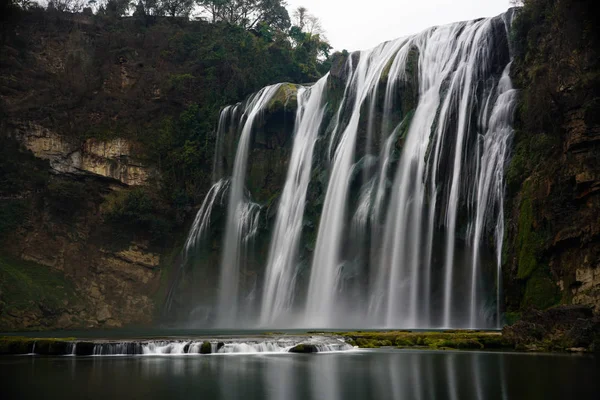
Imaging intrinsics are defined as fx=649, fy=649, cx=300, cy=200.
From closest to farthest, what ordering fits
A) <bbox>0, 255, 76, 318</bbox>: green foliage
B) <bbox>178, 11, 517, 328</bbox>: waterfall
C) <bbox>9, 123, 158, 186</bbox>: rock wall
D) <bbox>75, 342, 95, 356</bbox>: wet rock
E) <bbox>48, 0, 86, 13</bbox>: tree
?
<bbox>75, 342, 95, 356</bbox>: wet rock < <bbox>178, 11, 517, 328</bbox>: waterfall < <bbox>0, 255, 76, 318</bbox>: green foliage < <bbox>9, 123, 158, 186</bbox>: rock wall < <bbox>48, 0, 86, 13</bbox>: tree

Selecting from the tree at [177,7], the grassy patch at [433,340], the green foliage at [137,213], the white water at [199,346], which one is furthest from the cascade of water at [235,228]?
the white water at [199,346]

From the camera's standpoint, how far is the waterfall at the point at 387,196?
92.8 ft

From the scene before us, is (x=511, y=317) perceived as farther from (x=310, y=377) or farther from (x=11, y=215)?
(x=11, y=215)

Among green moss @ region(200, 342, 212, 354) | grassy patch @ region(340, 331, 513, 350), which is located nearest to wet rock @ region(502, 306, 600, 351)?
grassy patch @ region(340, 331, 513, 350)

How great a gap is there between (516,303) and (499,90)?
1101cm

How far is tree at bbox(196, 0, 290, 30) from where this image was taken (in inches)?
2401

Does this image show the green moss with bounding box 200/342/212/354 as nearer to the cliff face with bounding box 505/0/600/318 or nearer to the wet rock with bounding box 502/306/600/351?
the wet rock with bounding box 502/306/600/351

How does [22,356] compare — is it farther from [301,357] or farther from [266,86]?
[266,86]

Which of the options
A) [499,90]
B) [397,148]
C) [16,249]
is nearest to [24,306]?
[16,249]

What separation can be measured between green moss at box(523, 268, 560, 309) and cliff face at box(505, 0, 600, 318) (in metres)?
0.04

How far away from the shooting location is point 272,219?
40625mm

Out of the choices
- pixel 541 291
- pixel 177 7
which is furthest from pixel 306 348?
pixel 177 7

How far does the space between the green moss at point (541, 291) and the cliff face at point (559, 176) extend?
4 cm

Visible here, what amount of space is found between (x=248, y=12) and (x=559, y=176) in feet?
148
